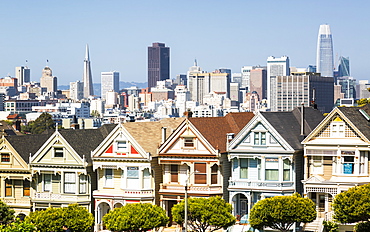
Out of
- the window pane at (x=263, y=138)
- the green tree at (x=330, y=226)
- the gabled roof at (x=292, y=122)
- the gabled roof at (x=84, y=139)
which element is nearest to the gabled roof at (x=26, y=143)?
the gabled roof at (x=84, y=139)

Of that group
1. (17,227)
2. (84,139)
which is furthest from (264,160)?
(17,227)

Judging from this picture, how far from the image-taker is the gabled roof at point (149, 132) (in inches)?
2267

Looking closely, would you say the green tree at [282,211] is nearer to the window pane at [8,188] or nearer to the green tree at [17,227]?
the green tree at [17,227]

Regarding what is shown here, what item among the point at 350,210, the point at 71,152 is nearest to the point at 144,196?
the point at 71,152

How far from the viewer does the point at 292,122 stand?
5638 cm

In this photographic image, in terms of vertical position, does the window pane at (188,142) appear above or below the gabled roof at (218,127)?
below

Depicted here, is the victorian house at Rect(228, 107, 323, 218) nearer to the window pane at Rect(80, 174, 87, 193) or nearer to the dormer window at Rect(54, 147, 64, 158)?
the window pane at Rect(80, 174, 87, 193)

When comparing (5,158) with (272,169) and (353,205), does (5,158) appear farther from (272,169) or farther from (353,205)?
(353,205)

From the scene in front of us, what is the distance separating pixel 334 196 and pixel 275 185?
13.2 feet

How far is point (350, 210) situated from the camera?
48.7 meters

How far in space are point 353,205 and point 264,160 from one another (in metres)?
7.32

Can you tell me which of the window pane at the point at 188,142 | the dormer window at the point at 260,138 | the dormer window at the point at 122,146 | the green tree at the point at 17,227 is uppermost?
the dormer window at the point at 260,138

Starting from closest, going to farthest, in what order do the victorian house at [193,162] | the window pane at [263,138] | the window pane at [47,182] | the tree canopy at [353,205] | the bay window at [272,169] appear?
the tree canopy at [353,205], the bay window at [272,169], the window pane at [263,138], the victorian house at [193,162], the window pane at [47,182]

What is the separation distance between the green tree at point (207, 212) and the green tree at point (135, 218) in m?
1.12
